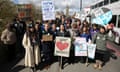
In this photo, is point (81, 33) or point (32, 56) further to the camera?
point (81, 33)

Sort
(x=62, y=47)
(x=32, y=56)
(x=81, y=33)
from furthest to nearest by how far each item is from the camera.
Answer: (x=81, y=33) → (x=62, y=47) → (x=32, y=56)

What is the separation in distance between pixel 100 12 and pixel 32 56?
4435 mm

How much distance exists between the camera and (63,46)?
1011 cm

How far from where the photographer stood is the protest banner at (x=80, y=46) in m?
10.4

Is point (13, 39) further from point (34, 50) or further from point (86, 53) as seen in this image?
point (86, 53)

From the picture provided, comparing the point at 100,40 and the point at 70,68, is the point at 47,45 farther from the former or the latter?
the point at 100,40

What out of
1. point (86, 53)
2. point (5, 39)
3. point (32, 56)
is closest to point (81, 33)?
point (86, 53)

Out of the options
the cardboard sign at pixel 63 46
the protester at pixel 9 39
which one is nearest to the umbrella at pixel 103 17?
the cardboard sign at pixel 63 46

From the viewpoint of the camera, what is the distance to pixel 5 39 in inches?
432

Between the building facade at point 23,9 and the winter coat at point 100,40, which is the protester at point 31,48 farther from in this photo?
the building facade at point 23,9

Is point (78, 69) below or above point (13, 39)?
below

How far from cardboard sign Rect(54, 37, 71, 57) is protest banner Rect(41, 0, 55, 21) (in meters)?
1.85

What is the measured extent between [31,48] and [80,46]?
2201 millimetres

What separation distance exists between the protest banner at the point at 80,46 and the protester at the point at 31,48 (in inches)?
69.7
